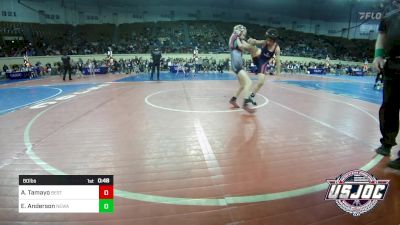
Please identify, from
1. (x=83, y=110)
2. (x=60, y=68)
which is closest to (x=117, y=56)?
(x=60, y=68)

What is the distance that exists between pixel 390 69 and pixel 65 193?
171 inches

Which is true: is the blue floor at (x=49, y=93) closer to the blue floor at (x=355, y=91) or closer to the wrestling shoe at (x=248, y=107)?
the blue floor at (x=355, y=91)

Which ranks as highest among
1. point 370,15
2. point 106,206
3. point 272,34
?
point 370,15

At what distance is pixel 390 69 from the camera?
3.72m

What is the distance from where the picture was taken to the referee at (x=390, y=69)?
355 centimetres

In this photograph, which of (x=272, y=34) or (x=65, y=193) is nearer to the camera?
(x=65, y=193)

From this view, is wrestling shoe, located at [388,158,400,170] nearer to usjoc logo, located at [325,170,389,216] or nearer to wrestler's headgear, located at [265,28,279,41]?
usjoc logo, located at [325,170,389,216]

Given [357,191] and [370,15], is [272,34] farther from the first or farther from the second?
[370,15]

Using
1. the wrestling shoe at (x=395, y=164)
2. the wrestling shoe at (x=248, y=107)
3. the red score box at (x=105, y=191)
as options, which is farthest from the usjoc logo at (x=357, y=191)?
the wrestling shoe at (x=248, y=107)

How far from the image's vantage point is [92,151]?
4.25 metres

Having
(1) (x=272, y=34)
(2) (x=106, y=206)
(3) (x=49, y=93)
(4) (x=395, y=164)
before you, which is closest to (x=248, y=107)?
(1) (x=272, y=34)

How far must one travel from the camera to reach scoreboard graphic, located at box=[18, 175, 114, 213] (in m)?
2.28

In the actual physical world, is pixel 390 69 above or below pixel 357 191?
above

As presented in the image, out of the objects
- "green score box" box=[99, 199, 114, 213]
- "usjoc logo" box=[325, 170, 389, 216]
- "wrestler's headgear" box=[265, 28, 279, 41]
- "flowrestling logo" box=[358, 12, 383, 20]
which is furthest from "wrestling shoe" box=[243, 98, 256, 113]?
"flowrestling logo" box=[358, 12, 383, 20]
